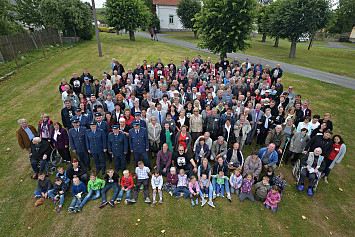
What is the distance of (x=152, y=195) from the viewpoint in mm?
6980

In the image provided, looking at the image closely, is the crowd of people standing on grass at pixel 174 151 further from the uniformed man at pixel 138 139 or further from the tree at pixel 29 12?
the tree at pixel 29 12

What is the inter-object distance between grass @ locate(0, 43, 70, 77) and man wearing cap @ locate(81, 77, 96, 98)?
35.2ft

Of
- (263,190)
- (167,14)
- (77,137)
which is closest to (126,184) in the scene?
(77,137)

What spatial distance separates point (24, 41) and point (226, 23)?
20.8 meters

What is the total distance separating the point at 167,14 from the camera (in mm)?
52844

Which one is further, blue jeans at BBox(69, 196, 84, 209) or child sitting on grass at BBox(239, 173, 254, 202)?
child sitting on grass at BBox(239, 173, 254, 202)

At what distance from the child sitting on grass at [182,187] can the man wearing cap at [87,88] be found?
23.1ft

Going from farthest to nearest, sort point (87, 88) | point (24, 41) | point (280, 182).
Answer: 1. point (24, 41)
2. point (87, 88)
3. point (280, 182)

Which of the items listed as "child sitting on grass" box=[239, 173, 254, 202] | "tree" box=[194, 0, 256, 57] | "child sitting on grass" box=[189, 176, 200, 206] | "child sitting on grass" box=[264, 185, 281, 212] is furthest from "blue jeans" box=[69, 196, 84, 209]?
"tree" box=[194, 0, 256, 57]

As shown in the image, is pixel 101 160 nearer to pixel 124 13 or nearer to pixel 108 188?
pixel 108 188

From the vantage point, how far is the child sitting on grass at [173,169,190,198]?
6.91m

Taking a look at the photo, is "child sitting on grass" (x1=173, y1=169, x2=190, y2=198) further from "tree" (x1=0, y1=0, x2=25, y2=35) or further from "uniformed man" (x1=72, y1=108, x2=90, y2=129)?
"tree" (x1=0, y1=0, x2=25, y2=35)

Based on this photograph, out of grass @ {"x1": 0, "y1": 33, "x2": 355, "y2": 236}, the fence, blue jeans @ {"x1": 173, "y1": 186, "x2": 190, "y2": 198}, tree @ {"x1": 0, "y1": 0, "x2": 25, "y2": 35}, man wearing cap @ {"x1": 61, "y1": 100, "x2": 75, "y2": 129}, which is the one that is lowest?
grass @ {"x1": 0, "y1": 33, "x2": 355, "y2": 236}

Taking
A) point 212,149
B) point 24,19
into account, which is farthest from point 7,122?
point 24,19
